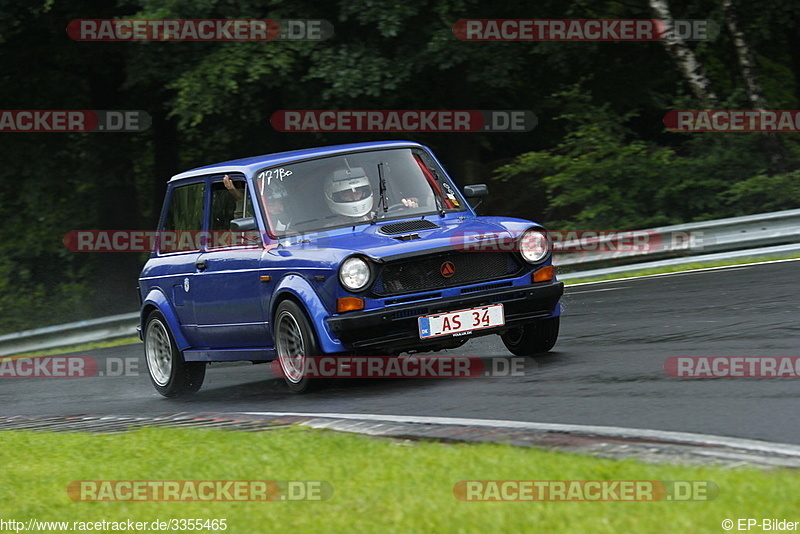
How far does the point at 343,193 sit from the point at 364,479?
13.8 ft

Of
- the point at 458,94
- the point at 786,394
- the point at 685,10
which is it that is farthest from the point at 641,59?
the point at 786,394

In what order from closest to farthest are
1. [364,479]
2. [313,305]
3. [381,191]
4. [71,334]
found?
[364,479], [313,305], [381,191], [71,334]

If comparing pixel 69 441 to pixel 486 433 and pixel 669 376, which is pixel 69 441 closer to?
pixel 486 433

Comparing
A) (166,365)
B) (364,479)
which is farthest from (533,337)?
(364,479)

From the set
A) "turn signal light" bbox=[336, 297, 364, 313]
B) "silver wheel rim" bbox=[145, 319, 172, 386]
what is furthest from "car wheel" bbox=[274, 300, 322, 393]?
"silver wheel rim" bbox=[145, 319, 172, 386]

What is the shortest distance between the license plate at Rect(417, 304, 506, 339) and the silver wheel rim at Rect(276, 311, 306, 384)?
0.91m

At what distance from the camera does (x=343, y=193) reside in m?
9.66

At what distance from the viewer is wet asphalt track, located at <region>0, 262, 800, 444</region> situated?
6.80m

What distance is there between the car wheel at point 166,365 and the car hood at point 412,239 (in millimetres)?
1991

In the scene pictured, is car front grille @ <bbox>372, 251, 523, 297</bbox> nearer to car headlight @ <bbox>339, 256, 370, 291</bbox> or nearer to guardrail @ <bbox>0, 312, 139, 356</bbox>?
car headlight @ <bbox>339, 256, 370, 291</bbox>

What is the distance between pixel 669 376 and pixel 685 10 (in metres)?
14.6

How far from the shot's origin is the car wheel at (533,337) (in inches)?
375

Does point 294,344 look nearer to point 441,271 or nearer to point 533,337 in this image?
point 441,271

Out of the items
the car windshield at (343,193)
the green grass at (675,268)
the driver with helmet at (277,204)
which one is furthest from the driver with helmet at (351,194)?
the green grass at (675,268)
